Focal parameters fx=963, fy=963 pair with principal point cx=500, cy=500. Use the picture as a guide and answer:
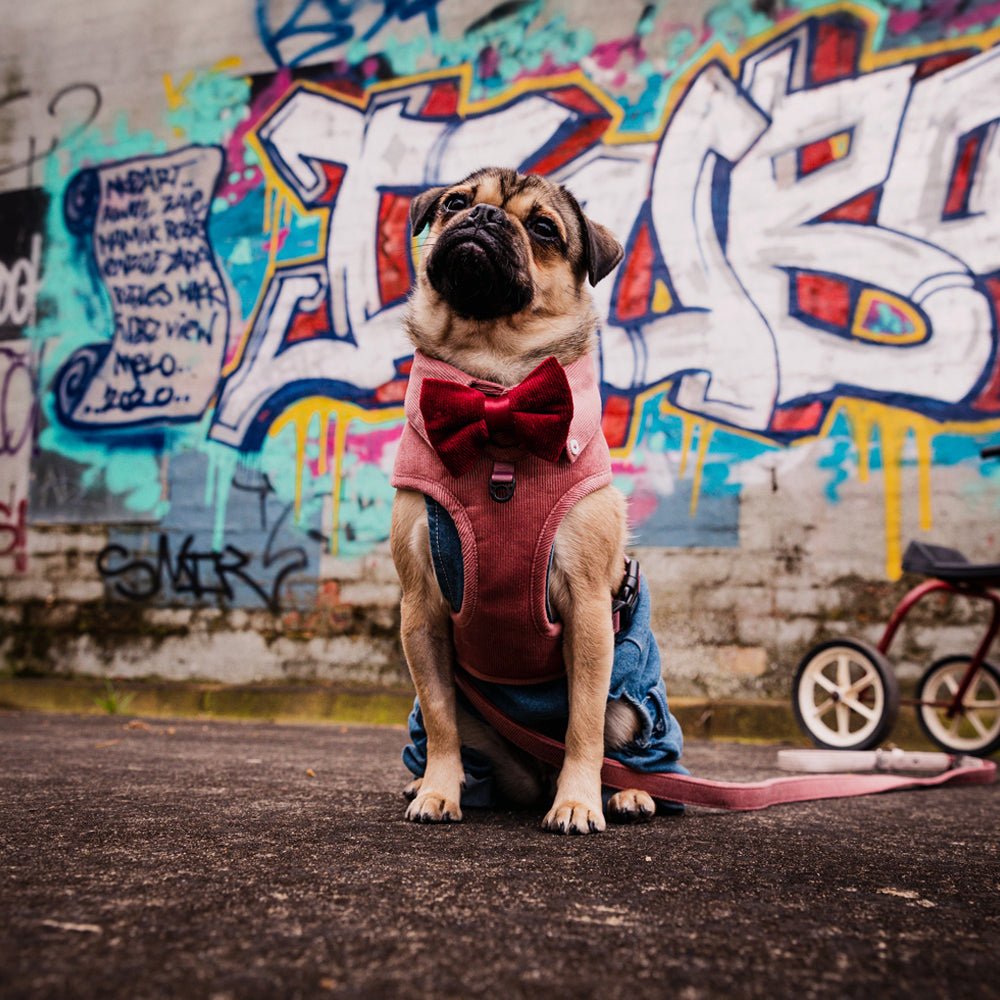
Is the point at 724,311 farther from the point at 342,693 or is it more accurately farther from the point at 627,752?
the point at 627,752

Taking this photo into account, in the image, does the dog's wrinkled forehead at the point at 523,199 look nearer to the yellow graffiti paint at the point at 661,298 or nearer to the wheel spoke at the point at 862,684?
the wheel spoke at the point at 862,684

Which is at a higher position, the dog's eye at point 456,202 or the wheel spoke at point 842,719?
the dog's eye at point 456,202

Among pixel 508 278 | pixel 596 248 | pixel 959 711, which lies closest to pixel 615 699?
pixel 508 278

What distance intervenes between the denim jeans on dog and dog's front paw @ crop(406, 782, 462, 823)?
0.21 meters

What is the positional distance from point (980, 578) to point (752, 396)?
227cm

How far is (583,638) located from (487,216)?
118cm

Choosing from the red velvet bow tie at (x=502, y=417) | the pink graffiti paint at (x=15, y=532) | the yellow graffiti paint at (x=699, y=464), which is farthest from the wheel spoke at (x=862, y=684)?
the pink graffiti paint at (x=15, y=532)

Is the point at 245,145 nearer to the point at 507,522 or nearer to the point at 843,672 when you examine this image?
the point at 843,672

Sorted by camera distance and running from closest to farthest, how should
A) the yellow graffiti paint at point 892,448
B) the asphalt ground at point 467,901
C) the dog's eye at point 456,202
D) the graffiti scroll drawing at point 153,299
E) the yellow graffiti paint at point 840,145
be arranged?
1. the asphalt ground at point 467,901
2. the dog's eye at point 456,202
3. the yellow graffiti paint at point 892,448
4. the yellow graffiti paint at point 840,145
5. the graffiti scroll drawing at point 153,299

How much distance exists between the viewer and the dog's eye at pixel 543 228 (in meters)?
2.79

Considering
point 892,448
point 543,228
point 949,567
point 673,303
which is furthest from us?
point 673,303

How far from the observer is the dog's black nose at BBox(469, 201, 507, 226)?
2.65 m

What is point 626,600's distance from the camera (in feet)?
8.81

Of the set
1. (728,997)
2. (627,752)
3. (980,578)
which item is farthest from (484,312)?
(980,578)
